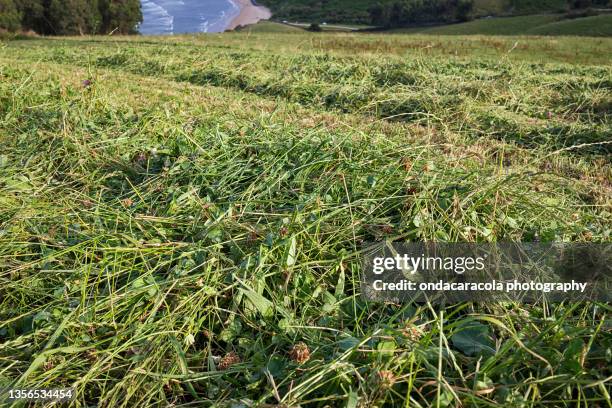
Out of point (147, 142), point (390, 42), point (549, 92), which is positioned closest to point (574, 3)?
point (390, 42)

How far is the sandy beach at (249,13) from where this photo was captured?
7881 centimetres

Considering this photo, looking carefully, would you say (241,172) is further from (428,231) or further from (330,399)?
(330,399)

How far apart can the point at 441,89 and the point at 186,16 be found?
244 ft

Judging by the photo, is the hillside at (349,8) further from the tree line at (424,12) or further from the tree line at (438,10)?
the tree line at (424,12)

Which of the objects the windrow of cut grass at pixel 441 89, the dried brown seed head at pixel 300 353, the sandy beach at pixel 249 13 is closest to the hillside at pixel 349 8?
the sandy beach at pixel 249 13

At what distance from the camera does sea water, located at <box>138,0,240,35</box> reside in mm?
62534

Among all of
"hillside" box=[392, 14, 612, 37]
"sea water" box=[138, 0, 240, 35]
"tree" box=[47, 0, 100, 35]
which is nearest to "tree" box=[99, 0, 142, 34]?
"tree" box=[47, 0, 100, 35]

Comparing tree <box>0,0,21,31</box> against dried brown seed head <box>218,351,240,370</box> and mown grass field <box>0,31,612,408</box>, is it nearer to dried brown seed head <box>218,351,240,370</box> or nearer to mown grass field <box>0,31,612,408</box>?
mown grass field <box>0,31,612,408</box>

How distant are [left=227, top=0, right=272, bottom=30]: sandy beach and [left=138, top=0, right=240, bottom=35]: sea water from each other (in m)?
1.06

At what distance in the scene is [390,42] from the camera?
20.6 m

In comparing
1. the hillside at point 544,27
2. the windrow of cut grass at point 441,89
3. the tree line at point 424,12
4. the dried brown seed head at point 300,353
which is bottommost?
the dried brown seed head at point 300,353

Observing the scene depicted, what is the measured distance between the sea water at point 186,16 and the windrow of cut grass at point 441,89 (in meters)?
51.7

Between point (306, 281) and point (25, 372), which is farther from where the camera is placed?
point (306, 281)

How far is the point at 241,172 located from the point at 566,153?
4138mm
